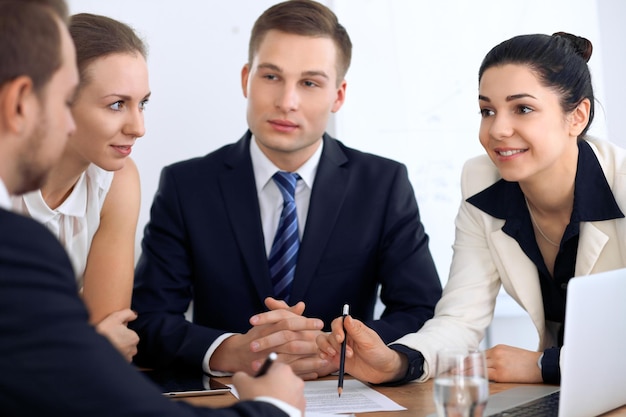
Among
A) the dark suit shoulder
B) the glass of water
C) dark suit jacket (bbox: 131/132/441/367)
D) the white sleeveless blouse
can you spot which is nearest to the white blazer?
dark suit jacket (bbox: 131/132/441/367)

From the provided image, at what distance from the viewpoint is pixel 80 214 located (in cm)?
236

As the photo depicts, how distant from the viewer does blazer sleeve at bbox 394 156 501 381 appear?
2.20 m

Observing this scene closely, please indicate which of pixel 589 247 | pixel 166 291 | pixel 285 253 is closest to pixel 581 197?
pixel 589 247

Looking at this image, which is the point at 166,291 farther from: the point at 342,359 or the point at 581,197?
the point at 581,197

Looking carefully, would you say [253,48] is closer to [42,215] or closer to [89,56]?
[89,56]

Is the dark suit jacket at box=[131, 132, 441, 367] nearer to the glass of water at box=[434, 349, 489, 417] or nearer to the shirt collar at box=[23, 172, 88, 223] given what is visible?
the shirt collar at box=[23, 172, 88, 223]

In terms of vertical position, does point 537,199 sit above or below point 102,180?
below

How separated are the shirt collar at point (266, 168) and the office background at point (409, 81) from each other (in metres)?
0.65

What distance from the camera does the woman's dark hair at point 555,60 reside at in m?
2.25

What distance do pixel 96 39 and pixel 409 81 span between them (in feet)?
5.37

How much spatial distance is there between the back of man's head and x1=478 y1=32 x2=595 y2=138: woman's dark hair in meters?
1.45

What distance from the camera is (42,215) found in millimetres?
2285

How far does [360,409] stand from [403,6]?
2284 mm

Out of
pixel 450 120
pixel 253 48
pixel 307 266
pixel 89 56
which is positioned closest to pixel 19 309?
pixel 89 56
